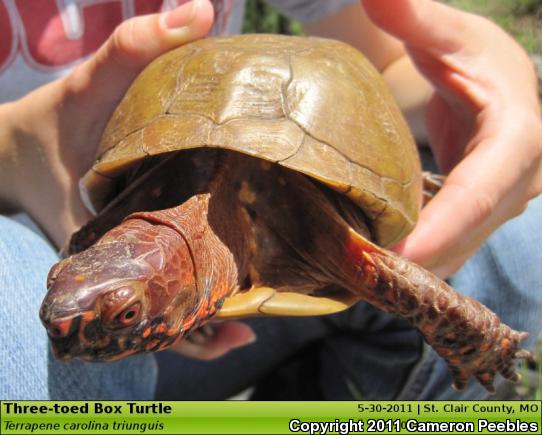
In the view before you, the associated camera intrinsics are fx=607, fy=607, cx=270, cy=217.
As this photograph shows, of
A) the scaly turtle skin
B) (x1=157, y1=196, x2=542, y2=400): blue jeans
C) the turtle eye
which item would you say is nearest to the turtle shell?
the scaly turtle skin

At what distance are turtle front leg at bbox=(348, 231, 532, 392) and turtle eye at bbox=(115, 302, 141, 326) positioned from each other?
0.39 metres

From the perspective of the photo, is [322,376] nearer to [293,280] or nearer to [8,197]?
[293,280]

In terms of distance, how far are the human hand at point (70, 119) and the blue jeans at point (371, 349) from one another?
1.71 feet

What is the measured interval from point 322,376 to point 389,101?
95 centimetres

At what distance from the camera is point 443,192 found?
123 cm

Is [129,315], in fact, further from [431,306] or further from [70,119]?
[70,119]

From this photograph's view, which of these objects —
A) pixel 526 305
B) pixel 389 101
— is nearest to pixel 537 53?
pixel 526 305

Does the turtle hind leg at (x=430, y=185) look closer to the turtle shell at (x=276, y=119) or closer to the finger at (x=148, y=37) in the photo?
the turtle shell at (x=276, y=119)

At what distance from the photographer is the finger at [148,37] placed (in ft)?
3.67

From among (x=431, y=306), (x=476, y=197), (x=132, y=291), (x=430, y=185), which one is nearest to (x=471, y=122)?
(x=430, y=185)

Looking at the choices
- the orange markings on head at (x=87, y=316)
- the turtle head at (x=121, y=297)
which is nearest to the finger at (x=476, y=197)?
the turtle head at (x=121, y=297)

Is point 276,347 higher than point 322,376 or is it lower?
higher

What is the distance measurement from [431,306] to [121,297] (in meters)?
0.52

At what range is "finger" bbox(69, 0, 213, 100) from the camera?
1120 mm
